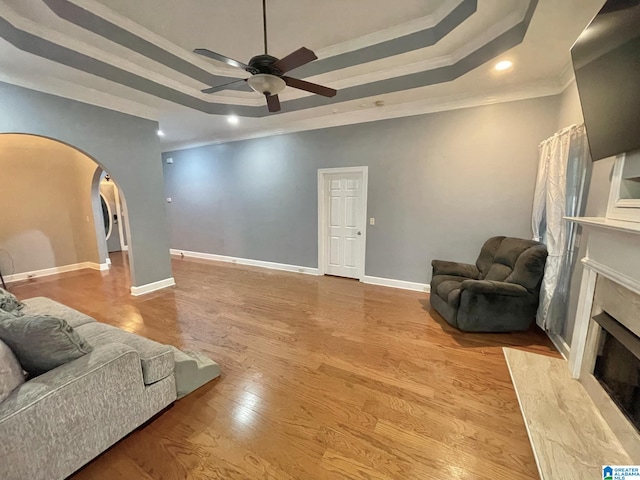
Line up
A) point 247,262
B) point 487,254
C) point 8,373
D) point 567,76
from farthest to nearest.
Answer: point 247,262
point 487,254
point 567,76
point 8,373

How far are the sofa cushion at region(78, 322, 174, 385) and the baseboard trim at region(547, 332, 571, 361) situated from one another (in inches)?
132

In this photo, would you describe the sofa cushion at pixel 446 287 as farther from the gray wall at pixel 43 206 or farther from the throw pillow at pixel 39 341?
the gray wall at pixel 43 206

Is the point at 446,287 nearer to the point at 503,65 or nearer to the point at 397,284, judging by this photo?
the point at 397,284

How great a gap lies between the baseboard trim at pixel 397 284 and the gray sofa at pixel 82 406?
3280 mm

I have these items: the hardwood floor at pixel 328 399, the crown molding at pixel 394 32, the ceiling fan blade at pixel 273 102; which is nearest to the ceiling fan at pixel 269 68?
the ceiling fan blade at pixel 273 102

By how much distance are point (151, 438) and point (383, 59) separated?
392 cm

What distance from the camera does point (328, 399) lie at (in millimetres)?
1953

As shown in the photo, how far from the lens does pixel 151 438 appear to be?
1.65 meters

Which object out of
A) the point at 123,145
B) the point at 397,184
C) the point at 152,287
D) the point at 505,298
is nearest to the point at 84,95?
the point at 123,145

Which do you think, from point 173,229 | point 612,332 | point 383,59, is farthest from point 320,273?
point 173,229

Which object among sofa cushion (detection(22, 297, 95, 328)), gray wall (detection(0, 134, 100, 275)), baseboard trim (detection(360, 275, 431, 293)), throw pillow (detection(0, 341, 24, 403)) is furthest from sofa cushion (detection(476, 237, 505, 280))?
gray wall (detection(0, 134, 100, 275))

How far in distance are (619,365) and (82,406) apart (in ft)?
10.5

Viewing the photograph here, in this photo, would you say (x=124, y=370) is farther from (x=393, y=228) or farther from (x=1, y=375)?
(x=393, y=228)

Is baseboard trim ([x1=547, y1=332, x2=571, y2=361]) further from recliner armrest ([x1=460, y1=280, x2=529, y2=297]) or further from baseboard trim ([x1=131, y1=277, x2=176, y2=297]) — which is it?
baseboard trim ([x1=131, y1=277, x2=176, y2=297])
